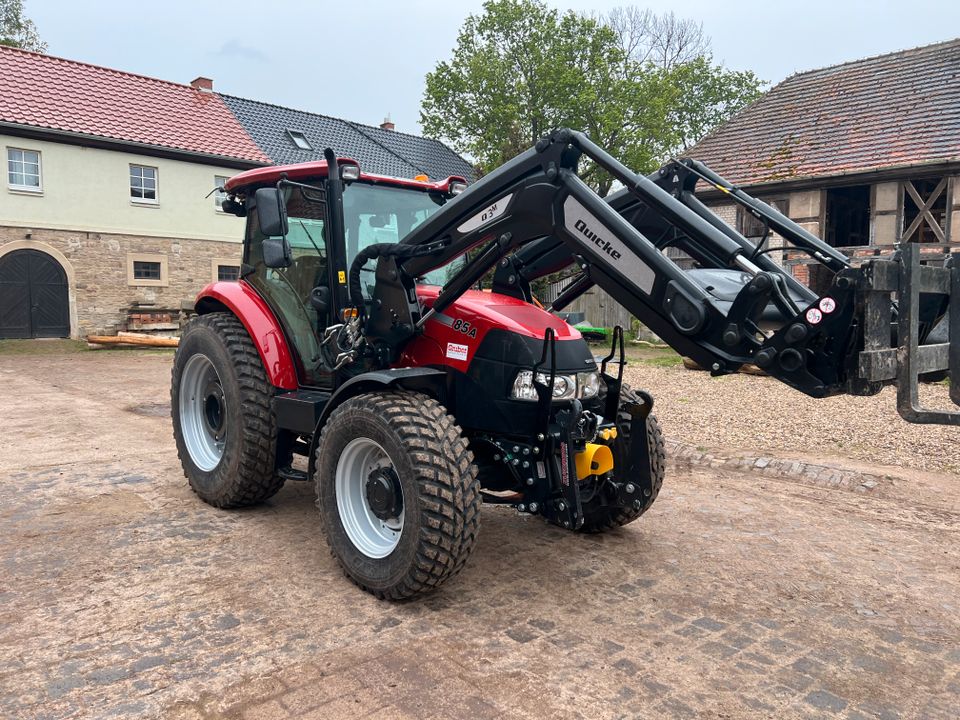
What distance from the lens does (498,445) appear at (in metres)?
4.10

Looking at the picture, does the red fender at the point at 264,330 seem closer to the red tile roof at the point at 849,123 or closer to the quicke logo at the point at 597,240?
the quicke logo at the point at 597,240

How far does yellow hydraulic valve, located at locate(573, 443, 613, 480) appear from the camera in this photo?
394cm

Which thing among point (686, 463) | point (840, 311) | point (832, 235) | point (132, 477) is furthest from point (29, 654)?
point (832, 235)

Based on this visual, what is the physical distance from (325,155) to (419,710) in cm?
311

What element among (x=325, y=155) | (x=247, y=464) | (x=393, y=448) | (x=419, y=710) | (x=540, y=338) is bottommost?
(x=419, y=710)

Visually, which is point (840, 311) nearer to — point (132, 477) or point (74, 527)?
point (74, 527)

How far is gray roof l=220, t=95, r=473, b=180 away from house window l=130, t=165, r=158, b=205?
3980mm

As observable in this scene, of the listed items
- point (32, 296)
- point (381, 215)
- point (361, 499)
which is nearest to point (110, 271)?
point (32, 296)

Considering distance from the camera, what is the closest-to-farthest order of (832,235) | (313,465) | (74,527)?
(313,465) → (74,527) → (832,235)

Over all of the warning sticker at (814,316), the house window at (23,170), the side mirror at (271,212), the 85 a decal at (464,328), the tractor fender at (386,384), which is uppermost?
the house window at (23,170)

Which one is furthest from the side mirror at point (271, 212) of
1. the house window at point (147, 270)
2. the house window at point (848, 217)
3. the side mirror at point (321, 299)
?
the house window at point (147, 270)

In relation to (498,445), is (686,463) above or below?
below

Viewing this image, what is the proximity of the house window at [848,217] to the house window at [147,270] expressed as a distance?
18.5 meters

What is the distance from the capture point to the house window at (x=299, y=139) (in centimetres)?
2695
